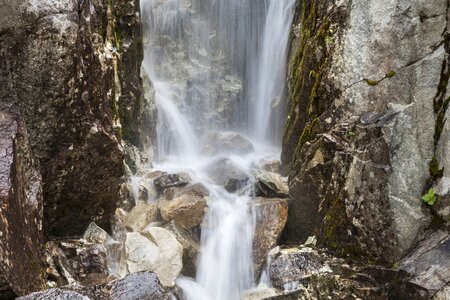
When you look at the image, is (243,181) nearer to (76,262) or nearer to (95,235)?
(95,235)

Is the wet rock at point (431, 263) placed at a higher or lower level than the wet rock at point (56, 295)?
lower

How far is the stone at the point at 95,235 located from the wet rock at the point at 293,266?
2556mm

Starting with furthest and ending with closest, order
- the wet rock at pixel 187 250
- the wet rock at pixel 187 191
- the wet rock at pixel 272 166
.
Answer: the wet rock at pixel 272 166 < the wet rock at pixel 187 191 < the wet rock at pixel 187 250

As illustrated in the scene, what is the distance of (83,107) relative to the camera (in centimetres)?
538

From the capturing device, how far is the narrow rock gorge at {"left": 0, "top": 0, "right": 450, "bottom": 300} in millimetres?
4703

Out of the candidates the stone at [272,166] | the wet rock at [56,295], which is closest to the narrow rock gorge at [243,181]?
the wet rock at [56,295]

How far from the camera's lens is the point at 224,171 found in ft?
30.8

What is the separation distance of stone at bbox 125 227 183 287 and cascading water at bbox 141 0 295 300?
347 cm

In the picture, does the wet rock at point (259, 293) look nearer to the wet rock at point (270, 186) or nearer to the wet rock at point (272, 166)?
the wet rock at point (270, 186)

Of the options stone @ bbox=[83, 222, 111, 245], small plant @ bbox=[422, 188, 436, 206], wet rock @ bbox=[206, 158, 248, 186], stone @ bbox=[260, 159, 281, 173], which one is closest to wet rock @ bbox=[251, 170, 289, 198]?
wet rock @ bbox=[206, 158, 248, 186]

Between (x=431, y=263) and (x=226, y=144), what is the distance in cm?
695

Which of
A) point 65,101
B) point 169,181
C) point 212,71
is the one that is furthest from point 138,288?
point 212,71

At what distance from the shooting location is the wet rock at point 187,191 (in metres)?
7.99

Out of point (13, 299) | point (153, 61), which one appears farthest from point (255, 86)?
point (13, 299)
